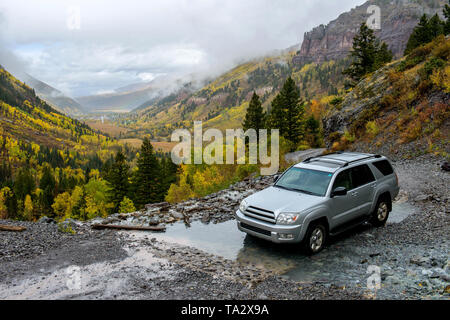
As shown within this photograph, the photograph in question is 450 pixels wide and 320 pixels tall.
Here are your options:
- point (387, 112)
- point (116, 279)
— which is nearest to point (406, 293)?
point (116, 279)

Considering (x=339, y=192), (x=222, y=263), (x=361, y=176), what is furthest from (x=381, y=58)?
(x=222, y=263)

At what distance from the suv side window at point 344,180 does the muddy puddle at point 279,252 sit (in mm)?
1784

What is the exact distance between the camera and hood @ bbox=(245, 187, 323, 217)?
853 cm

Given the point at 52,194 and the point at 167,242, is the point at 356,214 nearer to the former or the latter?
the point at 167,242

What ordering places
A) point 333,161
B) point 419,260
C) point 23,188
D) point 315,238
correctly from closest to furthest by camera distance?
point 419,260, point 315,238, point 333,161, point 23,188

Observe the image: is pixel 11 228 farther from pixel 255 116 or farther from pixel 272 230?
pixel 255 116

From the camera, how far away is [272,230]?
27.8 feet

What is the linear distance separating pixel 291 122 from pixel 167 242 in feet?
149

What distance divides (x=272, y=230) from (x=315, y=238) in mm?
1347

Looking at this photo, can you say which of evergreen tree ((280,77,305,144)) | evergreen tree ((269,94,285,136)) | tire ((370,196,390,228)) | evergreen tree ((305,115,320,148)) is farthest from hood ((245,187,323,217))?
evergreen tree ((305,115,320,148))

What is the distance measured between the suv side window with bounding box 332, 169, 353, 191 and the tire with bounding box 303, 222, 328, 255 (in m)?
1.42

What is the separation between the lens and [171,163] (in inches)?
3086

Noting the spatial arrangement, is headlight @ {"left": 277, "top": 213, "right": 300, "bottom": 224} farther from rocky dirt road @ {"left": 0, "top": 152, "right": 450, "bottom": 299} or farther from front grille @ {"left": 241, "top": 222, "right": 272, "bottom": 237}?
rocky dirt road @ {"left": 0, "top": 152, "right": 450, "bottom": 299}

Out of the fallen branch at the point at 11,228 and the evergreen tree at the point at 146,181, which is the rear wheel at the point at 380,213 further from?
the evergreen tree at the point at 146,181
